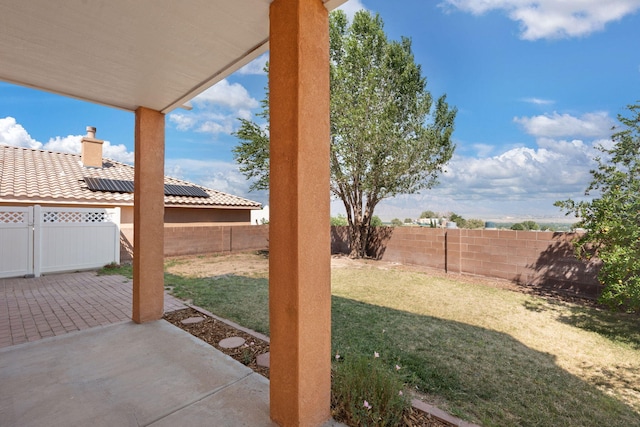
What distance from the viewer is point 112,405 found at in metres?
2.15

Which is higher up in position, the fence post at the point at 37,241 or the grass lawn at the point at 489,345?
the fence post at the point at 37,241

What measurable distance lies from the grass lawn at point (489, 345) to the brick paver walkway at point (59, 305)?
3.67 feet

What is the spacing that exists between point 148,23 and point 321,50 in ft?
4.70

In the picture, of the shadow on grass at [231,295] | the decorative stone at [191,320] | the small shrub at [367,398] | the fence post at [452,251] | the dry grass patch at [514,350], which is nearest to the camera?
the small shrub at [367,398]

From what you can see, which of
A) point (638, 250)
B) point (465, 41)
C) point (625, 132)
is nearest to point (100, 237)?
point (638, 250)

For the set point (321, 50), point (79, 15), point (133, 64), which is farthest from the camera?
point (133, 64)

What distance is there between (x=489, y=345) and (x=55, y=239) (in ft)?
34.9

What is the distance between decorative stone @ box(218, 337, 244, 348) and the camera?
3.26 m

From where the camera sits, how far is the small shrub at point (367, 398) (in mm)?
1892

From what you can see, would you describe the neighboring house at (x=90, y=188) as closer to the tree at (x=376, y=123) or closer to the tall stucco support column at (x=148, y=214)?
the tree at (x=376, y=123)

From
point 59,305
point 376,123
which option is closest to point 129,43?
point 59,305

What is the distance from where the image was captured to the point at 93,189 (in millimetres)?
10258

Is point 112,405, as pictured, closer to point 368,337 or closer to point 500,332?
point 368,337

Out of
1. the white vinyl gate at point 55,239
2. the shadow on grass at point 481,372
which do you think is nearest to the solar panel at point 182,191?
the white vinyl gate at point 55,239
